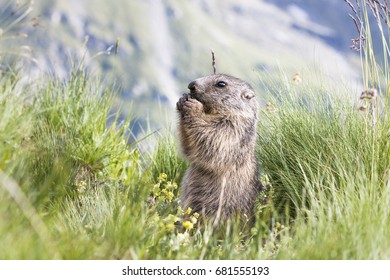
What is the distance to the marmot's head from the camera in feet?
21.3

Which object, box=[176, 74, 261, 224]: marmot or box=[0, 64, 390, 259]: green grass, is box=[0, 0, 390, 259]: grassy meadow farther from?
box=[176, 74, 261, 224]: marmot

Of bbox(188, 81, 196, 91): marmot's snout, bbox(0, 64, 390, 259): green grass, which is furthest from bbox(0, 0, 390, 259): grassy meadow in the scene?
bbox(188, 81, 196, 91): marmot's snout

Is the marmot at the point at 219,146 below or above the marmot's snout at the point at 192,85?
below

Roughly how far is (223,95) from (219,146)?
21.8 inches

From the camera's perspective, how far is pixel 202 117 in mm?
6477

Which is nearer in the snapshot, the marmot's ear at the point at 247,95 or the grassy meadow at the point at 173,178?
the grassy meadow at the point at 173,178

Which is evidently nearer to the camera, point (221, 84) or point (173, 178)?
point (221, 84)

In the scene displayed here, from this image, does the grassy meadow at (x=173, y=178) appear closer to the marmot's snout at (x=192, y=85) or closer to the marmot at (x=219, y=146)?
the marmot at (x=219, y=146)

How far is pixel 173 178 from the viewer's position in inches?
307

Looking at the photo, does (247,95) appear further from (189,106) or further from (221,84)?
(189,106)

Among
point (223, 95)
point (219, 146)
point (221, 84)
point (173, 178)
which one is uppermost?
point (221, 84)

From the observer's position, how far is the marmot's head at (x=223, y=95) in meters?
6.50

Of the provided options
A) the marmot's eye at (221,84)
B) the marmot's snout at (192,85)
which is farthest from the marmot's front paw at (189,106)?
the marmot's eye at (221,84)

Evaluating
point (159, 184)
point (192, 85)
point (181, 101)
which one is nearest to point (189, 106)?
point (181, 101)
